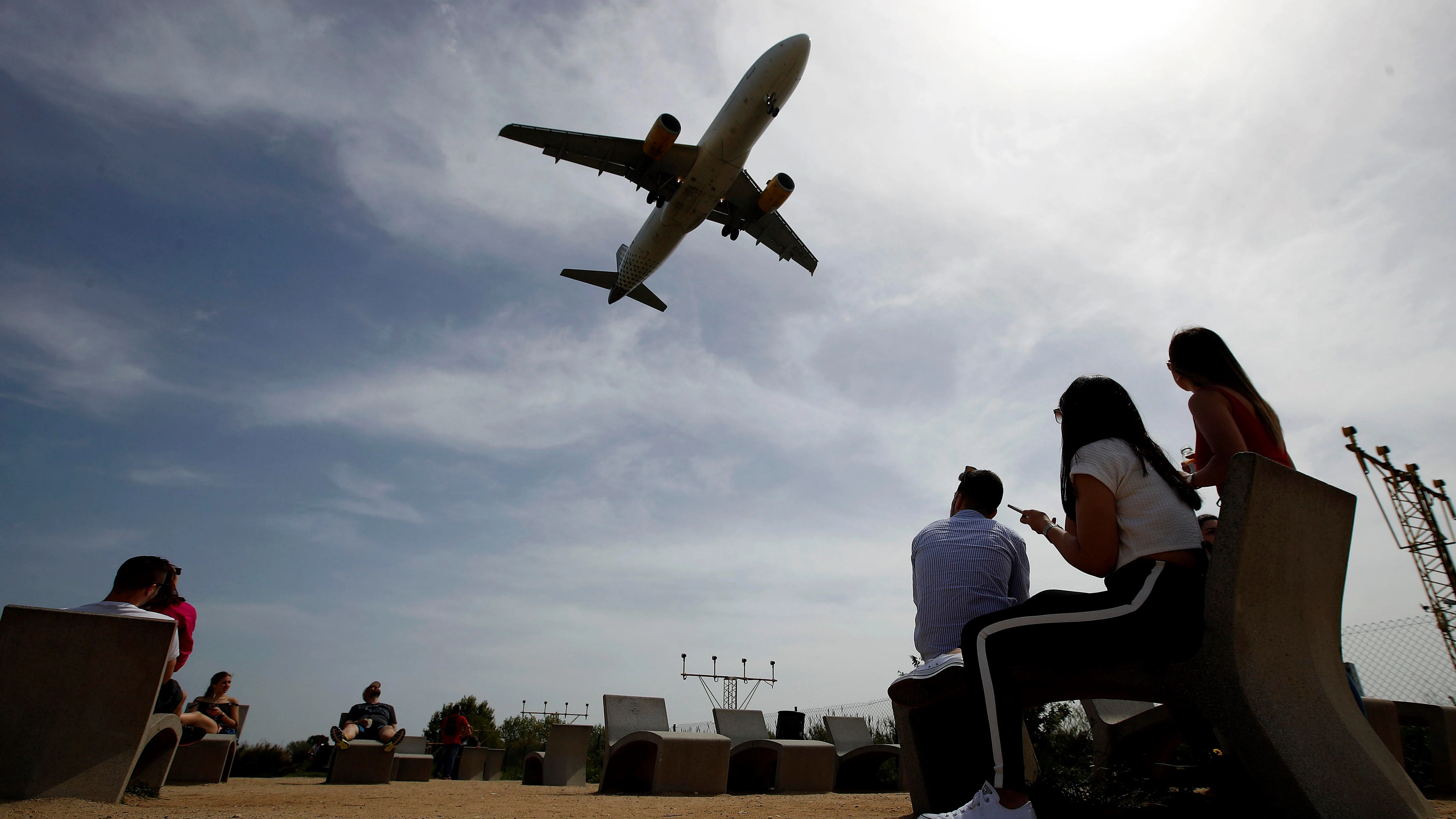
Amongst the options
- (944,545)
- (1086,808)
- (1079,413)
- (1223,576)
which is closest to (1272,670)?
(1223,576)

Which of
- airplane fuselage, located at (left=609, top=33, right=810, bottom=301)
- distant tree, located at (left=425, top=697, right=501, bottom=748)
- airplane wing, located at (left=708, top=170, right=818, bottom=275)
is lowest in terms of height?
distant tree, located at (left=425, top=697, right=501, bottom=748)

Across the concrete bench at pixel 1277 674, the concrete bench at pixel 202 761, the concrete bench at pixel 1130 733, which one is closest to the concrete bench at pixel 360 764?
the concrete bench at pixel 202 761

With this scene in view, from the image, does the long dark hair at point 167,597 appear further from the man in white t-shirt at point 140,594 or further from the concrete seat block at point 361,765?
the concrete seat block at point 361,765

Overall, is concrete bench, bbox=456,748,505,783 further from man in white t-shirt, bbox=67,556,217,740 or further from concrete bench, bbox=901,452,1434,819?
concrete bench, bbox=901,452,1434,819

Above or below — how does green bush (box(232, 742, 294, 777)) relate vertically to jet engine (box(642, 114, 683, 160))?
below

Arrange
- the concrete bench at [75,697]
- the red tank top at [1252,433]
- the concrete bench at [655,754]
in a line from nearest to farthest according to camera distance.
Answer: the red tank top at [1252,433], the concrete bench at [75,697], the concrete bench at [655,754]

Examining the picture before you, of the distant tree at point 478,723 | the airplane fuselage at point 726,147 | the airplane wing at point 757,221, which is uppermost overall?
the airplane wing at point 757,221

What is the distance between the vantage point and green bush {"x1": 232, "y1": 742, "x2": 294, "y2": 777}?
11.3 meters

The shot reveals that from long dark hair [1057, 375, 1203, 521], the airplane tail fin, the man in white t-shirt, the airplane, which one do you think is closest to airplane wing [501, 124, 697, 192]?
the airplane

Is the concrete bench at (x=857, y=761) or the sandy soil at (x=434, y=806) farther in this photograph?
the concrete bench at (x=857, y=761)

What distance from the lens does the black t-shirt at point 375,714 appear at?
8.41 meters

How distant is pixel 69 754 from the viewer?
3260 mm

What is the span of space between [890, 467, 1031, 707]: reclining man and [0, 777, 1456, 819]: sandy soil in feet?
5.65

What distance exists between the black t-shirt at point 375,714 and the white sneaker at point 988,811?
27.7 ft
